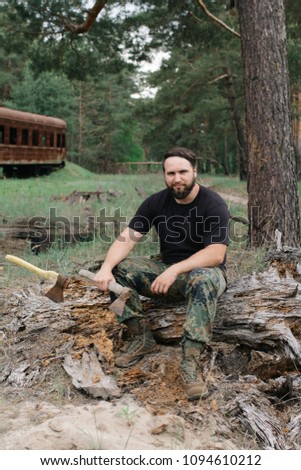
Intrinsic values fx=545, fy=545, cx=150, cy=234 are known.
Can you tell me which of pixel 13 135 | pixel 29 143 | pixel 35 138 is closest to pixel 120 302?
pixel 13 135

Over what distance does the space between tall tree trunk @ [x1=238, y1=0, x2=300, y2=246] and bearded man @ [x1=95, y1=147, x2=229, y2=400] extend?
2.43 metres

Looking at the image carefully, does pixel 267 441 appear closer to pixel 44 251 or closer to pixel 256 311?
pixel 256 311

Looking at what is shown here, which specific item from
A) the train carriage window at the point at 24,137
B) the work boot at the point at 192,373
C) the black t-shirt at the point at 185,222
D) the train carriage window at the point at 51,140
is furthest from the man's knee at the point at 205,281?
the train carriage window at the point at 51,140

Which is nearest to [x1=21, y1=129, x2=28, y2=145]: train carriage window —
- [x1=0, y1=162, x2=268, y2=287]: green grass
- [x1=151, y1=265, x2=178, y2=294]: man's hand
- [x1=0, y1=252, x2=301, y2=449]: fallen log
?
[x1=0, y1=162, x2=268, y2=287]: green grass

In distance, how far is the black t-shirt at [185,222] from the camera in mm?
3607

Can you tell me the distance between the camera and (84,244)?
747 centimetres

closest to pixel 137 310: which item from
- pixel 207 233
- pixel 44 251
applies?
pixel 207 233

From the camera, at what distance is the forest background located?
11.6 metres

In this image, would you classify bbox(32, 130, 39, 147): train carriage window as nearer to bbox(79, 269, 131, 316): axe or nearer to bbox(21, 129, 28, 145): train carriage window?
bbox(21, 129, 28, 145): train carriage window

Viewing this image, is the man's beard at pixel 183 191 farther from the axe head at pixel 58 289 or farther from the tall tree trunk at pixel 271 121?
the tall tree trunk at pixel 271 121

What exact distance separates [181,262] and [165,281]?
0.17 meters

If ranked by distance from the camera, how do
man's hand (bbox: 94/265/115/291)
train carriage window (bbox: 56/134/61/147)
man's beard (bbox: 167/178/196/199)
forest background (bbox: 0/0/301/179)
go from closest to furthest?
man's hand (bbox: 94/265/115/291) < man's beard (bbox: 167/178/196/199) < forest background (bbox: 0/0/301/179) < train carriage window (bbox: 56/134/61/147)

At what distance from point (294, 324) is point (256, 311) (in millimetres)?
270

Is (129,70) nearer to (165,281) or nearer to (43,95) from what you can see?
(165,281)
